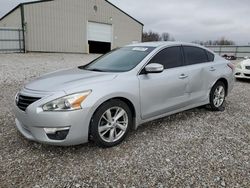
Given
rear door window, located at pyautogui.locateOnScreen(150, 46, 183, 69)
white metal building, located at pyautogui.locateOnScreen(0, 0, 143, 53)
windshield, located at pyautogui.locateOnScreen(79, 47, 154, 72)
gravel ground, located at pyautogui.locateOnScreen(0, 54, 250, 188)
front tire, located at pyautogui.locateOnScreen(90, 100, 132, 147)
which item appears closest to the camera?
gravel ground, located at pyautogui.locateOnScreen(0, 54, 250, 188)

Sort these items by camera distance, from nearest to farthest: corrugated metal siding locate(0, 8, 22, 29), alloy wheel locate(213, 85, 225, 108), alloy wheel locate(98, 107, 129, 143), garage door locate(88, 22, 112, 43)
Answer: alloy wheel locate(98, 107, 129, 143), alloy wheel locate(213, 85, 225, 108), corrugated metal siding locate(0, 8, 22, 29), garage door locate(88, 22, 112, 43)

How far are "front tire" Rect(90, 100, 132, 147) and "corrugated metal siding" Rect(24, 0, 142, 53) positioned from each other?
19.9 metres

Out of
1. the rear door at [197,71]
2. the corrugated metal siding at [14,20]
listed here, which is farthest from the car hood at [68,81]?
the corrugated metal siding at [14,20]

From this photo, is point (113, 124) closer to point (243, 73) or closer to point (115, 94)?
point (115, 94)

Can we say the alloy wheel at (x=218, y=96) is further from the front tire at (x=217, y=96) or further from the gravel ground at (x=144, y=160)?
the gravel ground at (x=144, y=160)

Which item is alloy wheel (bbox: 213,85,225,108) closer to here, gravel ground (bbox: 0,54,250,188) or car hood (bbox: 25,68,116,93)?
gravel ground (bbox: 0,54,250,188)

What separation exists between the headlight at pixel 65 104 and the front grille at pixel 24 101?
0.25 meters

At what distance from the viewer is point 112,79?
336cm

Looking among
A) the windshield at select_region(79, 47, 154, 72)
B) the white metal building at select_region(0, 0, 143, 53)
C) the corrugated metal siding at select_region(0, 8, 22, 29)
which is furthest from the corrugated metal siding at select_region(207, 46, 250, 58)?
the windshield at select_region(79, 47, 154, 72)

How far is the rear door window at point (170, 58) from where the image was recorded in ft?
13.3

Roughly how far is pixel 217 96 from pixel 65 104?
143 inches

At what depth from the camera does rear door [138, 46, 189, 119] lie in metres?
3.67

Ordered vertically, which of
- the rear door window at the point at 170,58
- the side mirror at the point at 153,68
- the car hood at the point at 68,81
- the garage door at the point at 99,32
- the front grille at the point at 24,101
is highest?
the garage door at the point at 99,32

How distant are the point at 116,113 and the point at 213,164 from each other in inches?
57.5
